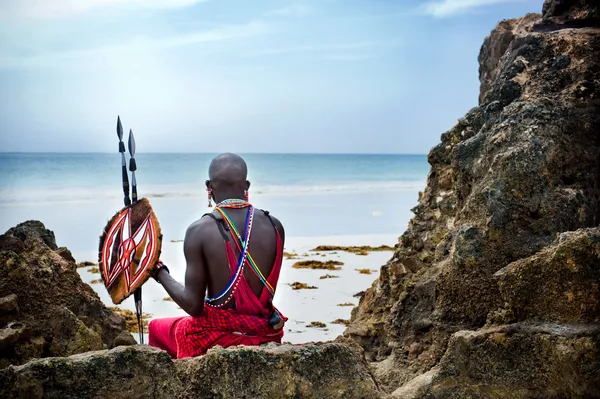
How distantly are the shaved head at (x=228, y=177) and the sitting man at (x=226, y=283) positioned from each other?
90 millimetres

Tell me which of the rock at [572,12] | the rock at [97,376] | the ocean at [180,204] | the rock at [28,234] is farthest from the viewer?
the ocean at [180,204]

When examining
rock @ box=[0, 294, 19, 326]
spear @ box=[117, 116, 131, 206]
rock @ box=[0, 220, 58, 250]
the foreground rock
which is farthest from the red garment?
rock @ box=[0, 220, 58, 250]

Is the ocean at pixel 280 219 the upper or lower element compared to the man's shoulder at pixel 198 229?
lower

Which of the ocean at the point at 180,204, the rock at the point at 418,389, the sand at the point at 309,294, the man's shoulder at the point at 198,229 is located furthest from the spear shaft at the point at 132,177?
the ocean at the point at 180,204

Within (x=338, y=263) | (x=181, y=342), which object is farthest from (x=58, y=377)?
(x=338, y=263)

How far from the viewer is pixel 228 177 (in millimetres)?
4395

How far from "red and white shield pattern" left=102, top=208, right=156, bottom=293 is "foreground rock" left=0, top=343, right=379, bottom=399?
1.31 metres

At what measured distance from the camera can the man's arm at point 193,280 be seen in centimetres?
418

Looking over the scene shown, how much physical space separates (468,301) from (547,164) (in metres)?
0.85

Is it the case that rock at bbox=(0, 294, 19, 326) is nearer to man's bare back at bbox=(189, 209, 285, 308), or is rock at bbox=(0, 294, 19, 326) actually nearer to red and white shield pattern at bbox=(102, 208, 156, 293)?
red and white shield pattern at bbox=(102, 208, 156, 293)

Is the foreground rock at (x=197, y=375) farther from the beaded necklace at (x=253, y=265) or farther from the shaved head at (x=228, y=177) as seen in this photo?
the shaved head at (x=228, y=177)

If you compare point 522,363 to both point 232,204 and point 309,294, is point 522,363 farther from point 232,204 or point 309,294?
point 309,294

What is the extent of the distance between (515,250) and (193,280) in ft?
5.92

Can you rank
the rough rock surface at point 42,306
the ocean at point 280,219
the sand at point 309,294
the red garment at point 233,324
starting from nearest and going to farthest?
the rough rock surface at point 42,306, the red garment at point 233,324, the sand at point 309,294, the ocean at point 280,219
